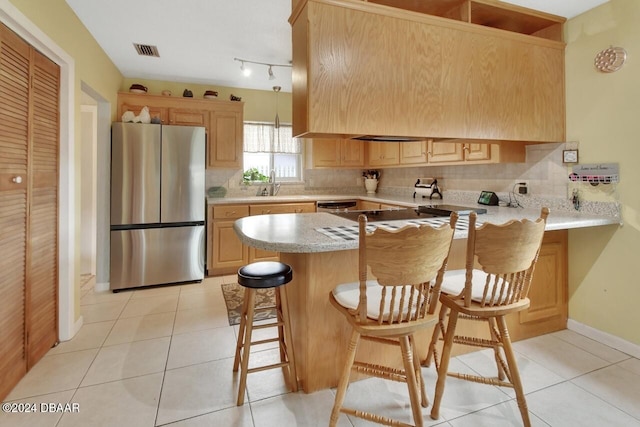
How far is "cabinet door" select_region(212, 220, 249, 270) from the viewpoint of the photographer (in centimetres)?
391

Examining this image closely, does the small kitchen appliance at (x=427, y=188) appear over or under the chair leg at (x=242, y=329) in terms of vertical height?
over

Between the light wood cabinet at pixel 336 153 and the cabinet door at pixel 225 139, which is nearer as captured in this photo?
the cabinet door at pixel 225 139

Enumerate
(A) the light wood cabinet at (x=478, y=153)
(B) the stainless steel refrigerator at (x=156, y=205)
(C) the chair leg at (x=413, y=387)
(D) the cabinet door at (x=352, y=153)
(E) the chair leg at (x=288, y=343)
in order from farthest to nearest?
1. (D) the cabinet door at (x=352, y=153)
2. (B) the stainless steel refrigerator at (x=156, y=205)
3. (A) the light wood cabinet at (x=478, y=153)
4. (E) the chair leg at (x=288, y=343)
5. (C) the chair leg at (x=413, y=387)

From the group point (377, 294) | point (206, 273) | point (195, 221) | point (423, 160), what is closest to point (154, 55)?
point (195, 221)

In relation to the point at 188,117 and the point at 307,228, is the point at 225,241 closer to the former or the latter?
the point at 188,117

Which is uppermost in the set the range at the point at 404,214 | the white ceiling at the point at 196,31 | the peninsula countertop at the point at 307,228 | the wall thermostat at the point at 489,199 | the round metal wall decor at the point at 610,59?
the white ceiling at the point at 196,31

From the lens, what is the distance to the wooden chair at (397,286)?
1214mm

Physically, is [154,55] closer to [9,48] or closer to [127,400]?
[9,48]

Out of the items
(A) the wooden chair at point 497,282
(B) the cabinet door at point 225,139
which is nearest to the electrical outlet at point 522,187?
(A) the wooden chair at point 497,282

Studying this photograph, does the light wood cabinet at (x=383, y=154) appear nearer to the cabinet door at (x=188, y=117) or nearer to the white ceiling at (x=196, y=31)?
the white ceiling at (x=196, y=31)

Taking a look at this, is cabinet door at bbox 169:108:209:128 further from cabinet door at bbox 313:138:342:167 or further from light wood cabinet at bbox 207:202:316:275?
cabinet door at bbox 313:138:342:167

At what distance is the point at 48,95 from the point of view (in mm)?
2176

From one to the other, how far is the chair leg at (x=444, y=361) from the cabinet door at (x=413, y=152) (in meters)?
2.30

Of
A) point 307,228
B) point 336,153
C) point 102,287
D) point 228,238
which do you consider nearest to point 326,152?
point 336,153
